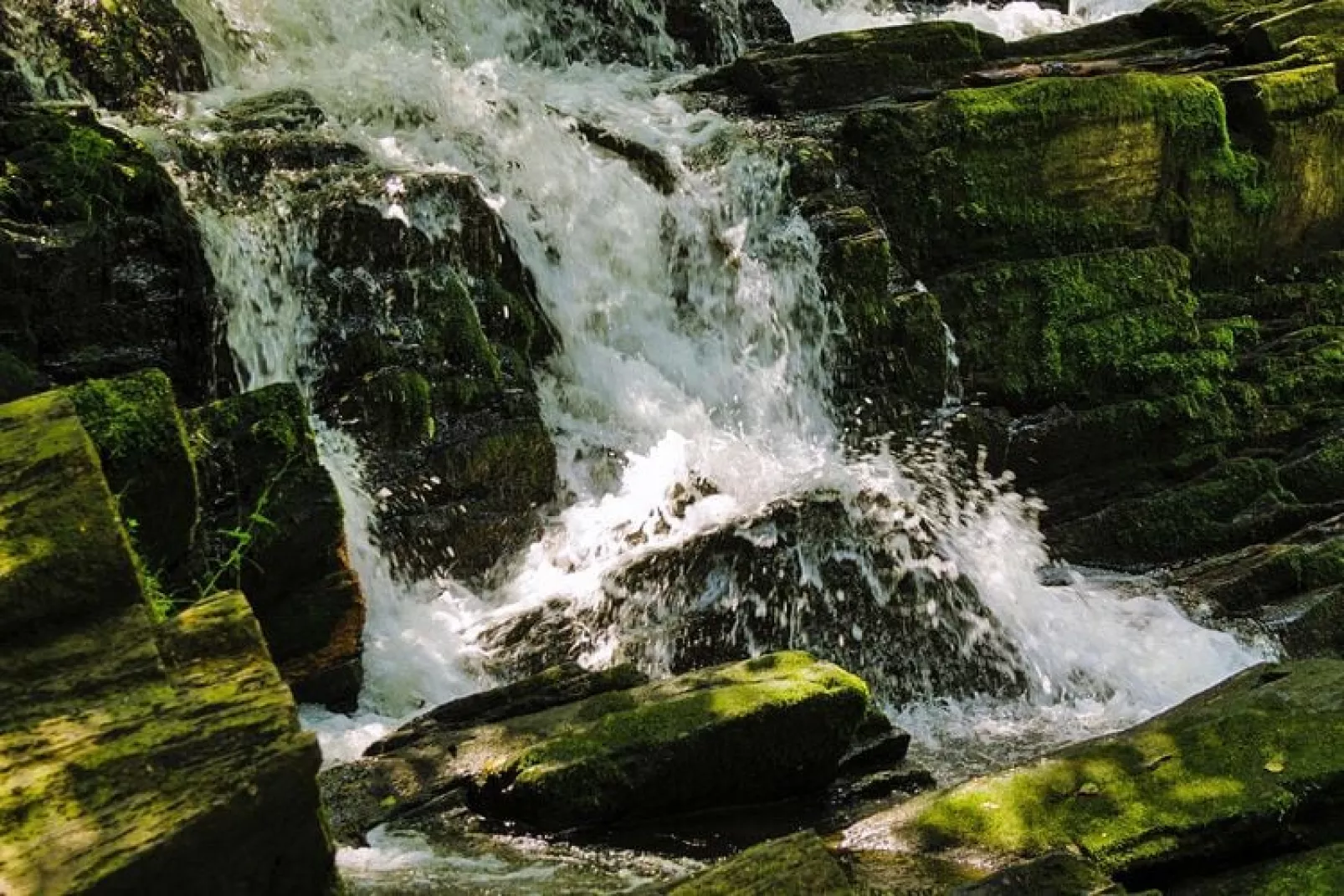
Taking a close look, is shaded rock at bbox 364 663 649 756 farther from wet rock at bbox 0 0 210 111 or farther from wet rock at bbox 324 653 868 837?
wet rock at bbox 0 0 210 111

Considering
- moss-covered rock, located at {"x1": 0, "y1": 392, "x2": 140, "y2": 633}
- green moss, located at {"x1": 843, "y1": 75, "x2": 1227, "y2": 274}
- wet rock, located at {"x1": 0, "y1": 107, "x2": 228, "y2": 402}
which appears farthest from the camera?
green moss, located at {"x1": 843, "y1": 75, "x2": 1227, "y2": 274}

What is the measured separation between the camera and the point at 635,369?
10336mm

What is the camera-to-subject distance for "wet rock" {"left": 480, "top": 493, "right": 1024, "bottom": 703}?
7863 millimetres

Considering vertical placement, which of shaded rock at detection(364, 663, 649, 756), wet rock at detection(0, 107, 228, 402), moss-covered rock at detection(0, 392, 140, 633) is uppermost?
wet rock at detection(0, 107, 228, 402)

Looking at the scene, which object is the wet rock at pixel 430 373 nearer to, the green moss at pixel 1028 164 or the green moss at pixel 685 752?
the green moss at pixel 685 752

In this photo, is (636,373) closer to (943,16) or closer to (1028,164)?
(1028,164)

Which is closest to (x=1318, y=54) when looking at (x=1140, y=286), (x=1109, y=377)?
(x=1140, y=286)

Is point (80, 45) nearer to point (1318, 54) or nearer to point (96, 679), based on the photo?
point (96, 679)

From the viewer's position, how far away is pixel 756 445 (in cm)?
1021

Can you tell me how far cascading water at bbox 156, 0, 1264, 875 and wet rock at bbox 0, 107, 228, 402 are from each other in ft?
1.97

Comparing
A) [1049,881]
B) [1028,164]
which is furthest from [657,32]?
[1049,881]

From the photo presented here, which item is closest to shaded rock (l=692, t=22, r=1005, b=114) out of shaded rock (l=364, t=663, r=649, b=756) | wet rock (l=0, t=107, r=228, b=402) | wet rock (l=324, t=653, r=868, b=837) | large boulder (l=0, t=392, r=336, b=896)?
wet rock (l=0, t=107, r=228, b=402)

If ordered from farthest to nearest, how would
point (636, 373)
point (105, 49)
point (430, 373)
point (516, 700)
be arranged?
point (105, 49) → point (636, 373) → point (430, 373) → point (516, 700)

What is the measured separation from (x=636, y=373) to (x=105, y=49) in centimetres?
543
